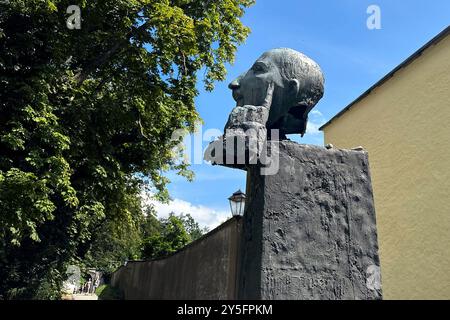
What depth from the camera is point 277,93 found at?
2145 mm

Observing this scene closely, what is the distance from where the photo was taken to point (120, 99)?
8.89 meters

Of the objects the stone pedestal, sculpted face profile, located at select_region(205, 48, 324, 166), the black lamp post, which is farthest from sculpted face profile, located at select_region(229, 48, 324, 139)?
the black lamp post

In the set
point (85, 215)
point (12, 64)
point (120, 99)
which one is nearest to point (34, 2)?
point (12, 64)

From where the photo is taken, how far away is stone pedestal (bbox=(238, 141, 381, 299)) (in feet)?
5.86

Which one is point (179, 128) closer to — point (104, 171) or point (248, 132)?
point (104, 171)

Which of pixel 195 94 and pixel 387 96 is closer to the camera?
pixel 387 96

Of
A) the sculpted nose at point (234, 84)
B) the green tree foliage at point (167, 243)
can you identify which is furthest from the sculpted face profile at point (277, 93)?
the green tree foliage at point (167, 243)

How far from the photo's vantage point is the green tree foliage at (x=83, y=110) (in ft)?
22.6

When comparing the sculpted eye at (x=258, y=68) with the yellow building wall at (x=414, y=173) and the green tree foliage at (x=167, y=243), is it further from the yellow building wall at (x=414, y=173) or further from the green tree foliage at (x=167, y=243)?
the green tree foliage at (x=167, y=243)

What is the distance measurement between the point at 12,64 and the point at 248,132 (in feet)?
23.2

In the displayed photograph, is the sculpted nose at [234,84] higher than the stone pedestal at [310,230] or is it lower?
higher

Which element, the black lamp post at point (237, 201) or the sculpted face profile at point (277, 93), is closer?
the sculpted face profile at point (277, 93)

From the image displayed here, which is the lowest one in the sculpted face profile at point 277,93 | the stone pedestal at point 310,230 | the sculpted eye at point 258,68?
the stone pedestal at point 310,230
